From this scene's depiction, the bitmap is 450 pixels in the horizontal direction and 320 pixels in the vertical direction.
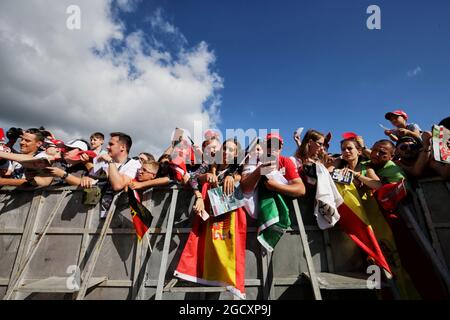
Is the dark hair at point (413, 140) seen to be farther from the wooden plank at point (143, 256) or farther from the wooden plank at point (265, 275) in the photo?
the wooden plank at point (143, 256)

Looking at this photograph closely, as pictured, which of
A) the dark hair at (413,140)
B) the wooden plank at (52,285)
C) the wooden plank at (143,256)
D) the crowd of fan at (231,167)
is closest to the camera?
the wooden plank at (52,285)

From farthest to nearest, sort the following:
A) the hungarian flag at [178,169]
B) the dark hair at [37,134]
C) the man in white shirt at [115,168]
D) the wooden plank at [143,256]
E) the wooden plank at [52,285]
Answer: the dark hair at [37,134], the hungarian flag at [178,169], the man in white shirt at [115,168], the wooden plank at [143,256], the wooden plank at [52,285]

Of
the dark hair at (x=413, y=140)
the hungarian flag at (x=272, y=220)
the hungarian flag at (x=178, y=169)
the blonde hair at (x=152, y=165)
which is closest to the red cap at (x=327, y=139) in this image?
the dark hair at (x=413, y=140)

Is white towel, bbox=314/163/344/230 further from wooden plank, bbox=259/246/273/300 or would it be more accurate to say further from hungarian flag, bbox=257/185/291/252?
wooden plank, bbox=259/246/273/300

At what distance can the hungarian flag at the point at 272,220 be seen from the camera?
2.88 m

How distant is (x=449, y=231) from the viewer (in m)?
2.99

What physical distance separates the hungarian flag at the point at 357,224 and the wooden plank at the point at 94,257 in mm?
3335

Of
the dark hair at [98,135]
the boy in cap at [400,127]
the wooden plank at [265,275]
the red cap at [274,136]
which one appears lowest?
the wooden plank at [265,275]

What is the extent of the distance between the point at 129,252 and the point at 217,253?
1375 millimetres

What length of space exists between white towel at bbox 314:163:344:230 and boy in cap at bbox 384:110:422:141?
7.99 feet

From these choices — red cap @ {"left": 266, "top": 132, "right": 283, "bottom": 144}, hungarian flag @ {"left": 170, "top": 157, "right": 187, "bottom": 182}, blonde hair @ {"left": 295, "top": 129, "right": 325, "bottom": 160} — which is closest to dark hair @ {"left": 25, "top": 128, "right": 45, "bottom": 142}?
hungarian flag @ {"left": 170, "top": 157, "right": 187, "bottom": 182}

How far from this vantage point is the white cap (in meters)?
4.03

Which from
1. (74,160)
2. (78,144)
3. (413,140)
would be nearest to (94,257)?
(74,160)
